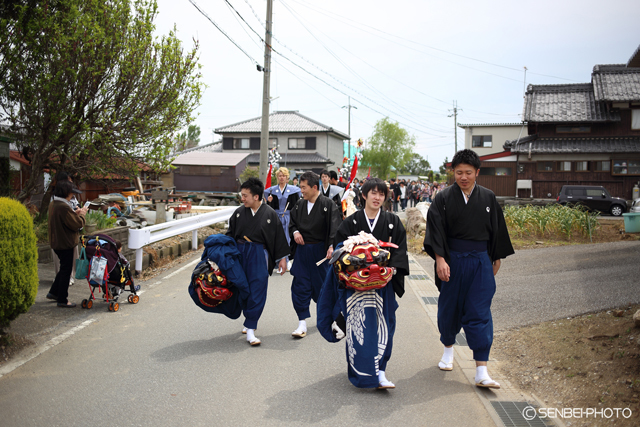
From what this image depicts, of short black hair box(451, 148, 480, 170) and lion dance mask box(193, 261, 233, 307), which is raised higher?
short black hair box(451, 148, 480, 170)

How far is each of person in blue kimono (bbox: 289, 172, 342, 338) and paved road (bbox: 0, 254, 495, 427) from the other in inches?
21.7

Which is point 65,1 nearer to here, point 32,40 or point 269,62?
point 32,40

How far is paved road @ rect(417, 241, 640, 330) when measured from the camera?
279 inches

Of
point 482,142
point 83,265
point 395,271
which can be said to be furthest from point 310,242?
point 482,142

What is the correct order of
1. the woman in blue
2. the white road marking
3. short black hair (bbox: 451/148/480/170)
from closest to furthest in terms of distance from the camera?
short black hair (bbox: 451/148/480/170)
the white road marking
the woman in blue

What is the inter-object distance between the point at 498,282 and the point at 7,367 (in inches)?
304

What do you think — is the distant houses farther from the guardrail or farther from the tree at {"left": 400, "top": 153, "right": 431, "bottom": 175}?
the tree at {"left": 400, "top": 153, "right": 431, "bottom": 175}

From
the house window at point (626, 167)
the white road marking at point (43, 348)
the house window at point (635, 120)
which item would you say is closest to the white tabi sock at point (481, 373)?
the white road marking at point (43, 348)

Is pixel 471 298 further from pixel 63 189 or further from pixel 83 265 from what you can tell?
pixel 63 189

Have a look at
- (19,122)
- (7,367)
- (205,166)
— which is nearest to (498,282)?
(7,367)

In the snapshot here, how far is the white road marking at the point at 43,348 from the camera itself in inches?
202

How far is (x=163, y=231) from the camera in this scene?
10.7 meters

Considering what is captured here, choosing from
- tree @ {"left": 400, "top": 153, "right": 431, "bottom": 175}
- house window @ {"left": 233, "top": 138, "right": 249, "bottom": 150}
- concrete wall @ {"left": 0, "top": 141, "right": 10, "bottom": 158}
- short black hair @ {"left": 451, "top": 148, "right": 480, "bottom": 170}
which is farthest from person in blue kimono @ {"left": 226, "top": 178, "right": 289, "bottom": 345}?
tree @ {"left": 400, "top": 153, "right": 431, "bottom": 175}

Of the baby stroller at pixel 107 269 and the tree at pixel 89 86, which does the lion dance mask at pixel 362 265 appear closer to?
the baby stroller at pixel 107 269
